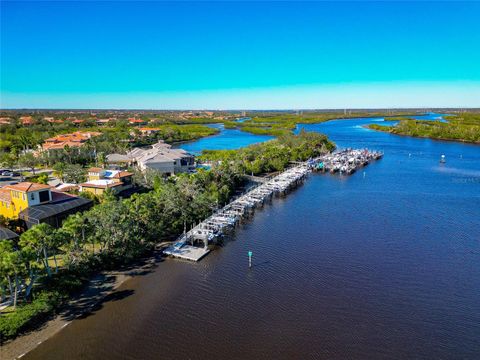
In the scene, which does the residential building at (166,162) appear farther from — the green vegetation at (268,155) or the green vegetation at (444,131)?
the green vegetation at (444,131)

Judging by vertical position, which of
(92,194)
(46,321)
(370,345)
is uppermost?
(92,194)

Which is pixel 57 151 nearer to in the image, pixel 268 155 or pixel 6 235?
pixel 268 155

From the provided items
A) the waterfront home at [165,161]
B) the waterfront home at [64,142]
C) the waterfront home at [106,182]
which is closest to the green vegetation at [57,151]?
the waterfront home at [64,142]

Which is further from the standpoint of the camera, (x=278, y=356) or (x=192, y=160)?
(x=192, y=160)

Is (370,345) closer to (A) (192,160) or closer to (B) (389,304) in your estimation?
(B) (389,304)

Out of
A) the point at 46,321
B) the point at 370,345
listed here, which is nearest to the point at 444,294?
the point at 370,345

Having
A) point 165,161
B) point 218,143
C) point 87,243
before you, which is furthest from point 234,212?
point 218,143

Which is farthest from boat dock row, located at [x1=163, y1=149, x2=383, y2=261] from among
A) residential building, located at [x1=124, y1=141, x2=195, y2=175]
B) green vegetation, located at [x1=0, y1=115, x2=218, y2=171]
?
green vegetation, located at [x1=0, y1=115, x2=218, y2=171]
